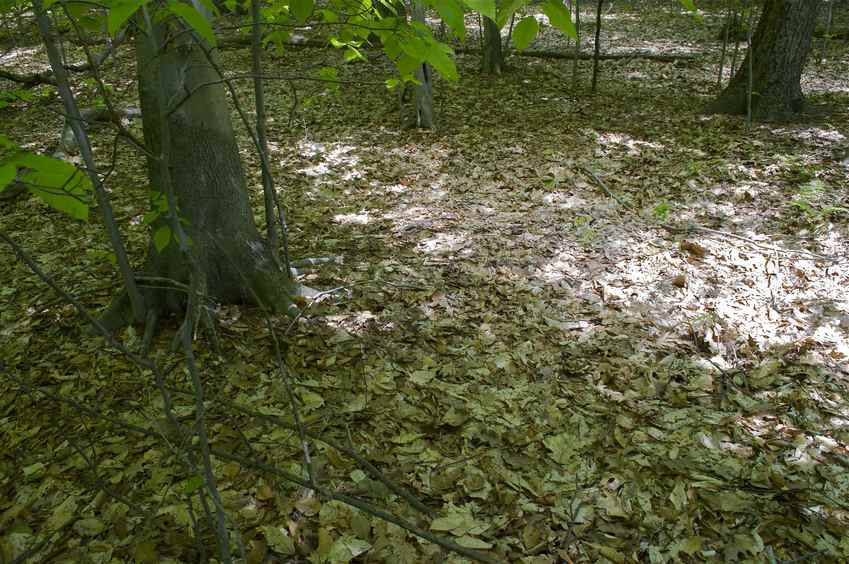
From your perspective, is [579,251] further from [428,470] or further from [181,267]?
[181,267]

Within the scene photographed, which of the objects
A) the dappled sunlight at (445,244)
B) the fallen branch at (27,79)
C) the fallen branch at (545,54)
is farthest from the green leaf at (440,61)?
the fallen branch at (545,54)

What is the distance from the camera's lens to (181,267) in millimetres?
3053

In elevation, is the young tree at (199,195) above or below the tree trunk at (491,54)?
below

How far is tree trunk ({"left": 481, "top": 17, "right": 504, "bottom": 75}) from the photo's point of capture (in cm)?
864

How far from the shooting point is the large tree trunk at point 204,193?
275 cm

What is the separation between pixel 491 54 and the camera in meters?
8.82

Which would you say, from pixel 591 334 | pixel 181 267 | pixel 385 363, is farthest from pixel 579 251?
pixel 181 267

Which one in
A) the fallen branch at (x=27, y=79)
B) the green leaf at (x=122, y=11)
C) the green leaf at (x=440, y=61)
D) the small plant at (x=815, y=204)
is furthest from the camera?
the small plant at (x=815, y=204)

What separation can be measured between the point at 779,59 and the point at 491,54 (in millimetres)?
4193

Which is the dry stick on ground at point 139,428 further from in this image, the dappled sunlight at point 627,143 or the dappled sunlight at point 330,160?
the dappled sunlight at point 627,143

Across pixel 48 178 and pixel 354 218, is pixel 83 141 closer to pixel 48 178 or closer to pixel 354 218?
pixel 48 178

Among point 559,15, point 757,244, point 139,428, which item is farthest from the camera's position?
point 757,244

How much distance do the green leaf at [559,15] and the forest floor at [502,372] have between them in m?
1.48

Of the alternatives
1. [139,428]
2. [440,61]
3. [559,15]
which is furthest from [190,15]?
[139,428]
